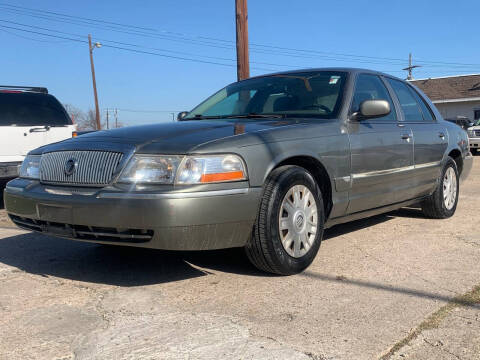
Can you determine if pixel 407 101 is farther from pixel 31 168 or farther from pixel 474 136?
pixel 474 136

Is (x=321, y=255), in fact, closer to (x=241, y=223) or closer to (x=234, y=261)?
(x=234, y=261)

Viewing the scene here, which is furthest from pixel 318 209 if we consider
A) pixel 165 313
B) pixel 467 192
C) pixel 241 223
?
pixel 467 192

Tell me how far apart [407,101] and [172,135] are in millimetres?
3031

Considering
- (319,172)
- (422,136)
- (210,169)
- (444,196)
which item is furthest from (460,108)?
(210,169)

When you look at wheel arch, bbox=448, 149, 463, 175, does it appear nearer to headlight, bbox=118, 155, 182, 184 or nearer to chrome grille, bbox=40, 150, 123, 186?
headlight, bbox=118, 155, 182, 184

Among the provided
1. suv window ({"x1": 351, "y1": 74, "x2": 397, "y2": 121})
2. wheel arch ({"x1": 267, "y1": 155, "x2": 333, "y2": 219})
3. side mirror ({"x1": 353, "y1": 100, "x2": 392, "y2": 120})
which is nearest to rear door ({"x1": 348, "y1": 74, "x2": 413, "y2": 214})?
suv window ({"x1": 351, "y1": 74, "x2": 397, "y2": 121})

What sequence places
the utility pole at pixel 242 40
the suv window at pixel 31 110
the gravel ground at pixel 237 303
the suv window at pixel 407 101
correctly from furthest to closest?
the utility pole at pixel 242 40, the suv window at pixel 31 110, the suv window at pixel 407 101, the gravel ground at pixel 237 303

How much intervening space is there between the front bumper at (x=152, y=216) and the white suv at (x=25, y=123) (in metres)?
4.23

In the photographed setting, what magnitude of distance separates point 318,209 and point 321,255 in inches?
21.9

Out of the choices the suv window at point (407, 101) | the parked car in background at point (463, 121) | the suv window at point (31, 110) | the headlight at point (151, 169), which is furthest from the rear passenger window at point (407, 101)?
the parked car in background at point (463, 121)

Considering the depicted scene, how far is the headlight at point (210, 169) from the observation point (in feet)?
10.1

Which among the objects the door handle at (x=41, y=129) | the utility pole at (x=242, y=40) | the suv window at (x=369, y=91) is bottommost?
the door handle at (x=41, y=129)

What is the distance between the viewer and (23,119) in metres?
7.60

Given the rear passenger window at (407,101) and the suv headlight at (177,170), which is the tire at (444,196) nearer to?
the rear passenger window at (407,101)
